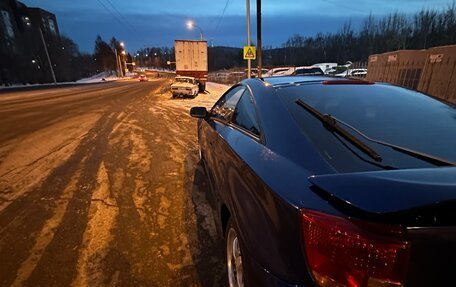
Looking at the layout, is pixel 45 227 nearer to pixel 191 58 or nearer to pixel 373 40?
pixel 191 58

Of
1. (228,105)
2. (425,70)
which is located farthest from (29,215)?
(425,70)

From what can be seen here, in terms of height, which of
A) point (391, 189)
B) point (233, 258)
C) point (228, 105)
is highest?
point (391, 189)

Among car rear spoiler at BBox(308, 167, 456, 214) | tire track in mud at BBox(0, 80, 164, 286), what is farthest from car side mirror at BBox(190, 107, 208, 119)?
car rear spoiler at BBox(308, 167, 456, 214)

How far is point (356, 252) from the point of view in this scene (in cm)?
123

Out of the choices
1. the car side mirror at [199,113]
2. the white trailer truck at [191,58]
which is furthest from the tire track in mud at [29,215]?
the white trailer truck at [191,58]

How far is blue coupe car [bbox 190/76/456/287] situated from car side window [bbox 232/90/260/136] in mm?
16

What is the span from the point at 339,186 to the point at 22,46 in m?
75.5

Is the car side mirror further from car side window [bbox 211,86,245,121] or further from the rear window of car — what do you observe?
the rear window of car

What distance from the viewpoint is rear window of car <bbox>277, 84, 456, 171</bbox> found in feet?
5.62

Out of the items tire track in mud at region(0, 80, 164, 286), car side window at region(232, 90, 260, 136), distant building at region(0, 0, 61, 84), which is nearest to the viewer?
car side window at region(232, 90, 260, 136)

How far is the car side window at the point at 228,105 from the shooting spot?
331 centimetres

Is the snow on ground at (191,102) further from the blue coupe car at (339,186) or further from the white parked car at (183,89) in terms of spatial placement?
the blue coupe car at (339,186)

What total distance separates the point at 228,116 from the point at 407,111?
1.60 metres

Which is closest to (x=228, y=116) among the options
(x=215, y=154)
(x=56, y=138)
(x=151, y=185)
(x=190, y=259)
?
(x=215, y=154)
